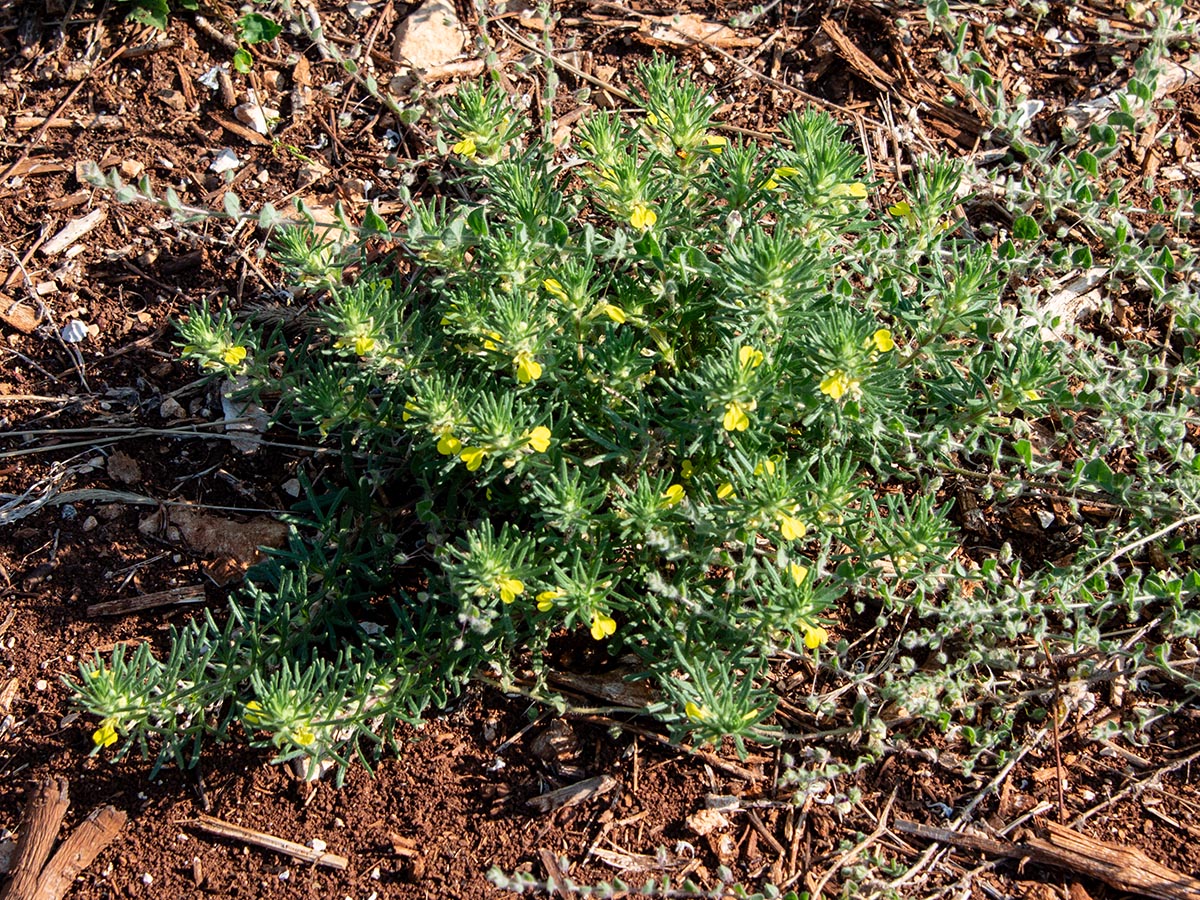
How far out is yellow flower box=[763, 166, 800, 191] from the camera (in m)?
3.00

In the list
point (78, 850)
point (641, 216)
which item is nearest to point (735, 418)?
point (641, 216)

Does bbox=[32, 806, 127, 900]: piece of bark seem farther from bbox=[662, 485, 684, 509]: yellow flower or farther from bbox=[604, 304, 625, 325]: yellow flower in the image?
bbox=[604, 304, 625, 325]: yellow flower

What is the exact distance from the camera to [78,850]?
10.6 ft

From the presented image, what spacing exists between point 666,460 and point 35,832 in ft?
7.34

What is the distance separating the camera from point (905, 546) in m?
3.04

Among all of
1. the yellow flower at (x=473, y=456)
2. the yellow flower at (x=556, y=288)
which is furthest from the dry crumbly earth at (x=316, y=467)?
the yellow flower at (x=556, y=288)

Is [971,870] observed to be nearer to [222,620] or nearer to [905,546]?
[905,546]

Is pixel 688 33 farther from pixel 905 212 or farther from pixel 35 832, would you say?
pixel 35 832

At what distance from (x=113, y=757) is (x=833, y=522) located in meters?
2.36

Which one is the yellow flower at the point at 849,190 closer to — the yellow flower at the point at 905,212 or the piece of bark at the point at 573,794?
the yellow flower at the point at 905,212

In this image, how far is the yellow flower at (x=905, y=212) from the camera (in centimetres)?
327

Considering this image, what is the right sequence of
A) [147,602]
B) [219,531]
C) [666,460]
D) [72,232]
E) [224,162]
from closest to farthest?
[666,460], [147,602], [219,531], [72,232], [224,162]

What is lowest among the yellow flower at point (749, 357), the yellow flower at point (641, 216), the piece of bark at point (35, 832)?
the piece of bark at point (35, 832)

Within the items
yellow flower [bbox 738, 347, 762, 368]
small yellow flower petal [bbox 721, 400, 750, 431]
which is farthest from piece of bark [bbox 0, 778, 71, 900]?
yellow flower [bbox 738, 347, 762, 368]
